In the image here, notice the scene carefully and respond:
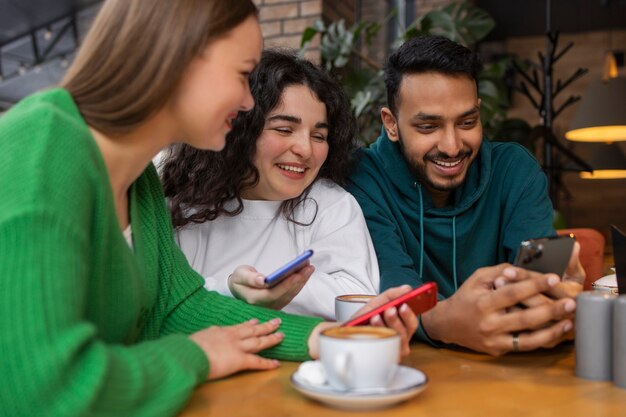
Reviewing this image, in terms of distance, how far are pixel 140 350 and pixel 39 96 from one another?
36cm

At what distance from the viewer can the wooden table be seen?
837 mm

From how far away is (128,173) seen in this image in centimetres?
102

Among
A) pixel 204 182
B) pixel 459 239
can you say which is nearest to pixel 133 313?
pixel 204 182

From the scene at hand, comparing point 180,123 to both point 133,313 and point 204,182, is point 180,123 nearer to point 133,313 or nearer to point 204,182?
point 133,313

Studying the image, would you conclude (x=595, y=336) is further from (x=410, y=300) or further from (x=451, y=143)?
(x=451, y=143)

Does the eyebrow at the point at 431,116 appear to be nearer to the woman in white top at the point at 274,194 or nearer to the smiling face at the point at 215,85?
the woman in white top at the point at 274,194

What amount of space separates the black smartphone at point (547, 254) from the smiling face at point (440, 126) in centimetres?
66

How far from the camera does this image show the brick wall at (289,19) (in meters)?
3.79

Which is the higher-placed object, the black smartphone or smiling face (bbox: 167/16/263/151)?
smiling face (bbox: 167/16/263/151)

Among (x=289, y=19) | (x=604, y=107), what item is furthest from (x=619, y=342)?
(x=289, y=19)

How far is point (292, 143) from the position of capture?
1.65 metres

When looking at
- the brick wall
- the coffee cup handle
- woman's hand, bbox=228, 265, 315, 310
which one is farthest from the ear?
the brick wall

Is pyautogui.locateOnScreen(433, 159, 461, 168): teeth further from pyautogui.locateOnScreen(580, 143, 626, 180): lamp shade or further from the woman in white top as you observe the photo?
pyautogui.locateOnScreen(580, 143, 626, 180): lamp shade

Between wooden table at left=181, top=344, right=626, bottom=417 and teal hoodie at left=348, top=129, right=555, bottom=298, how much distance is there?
609 mm
